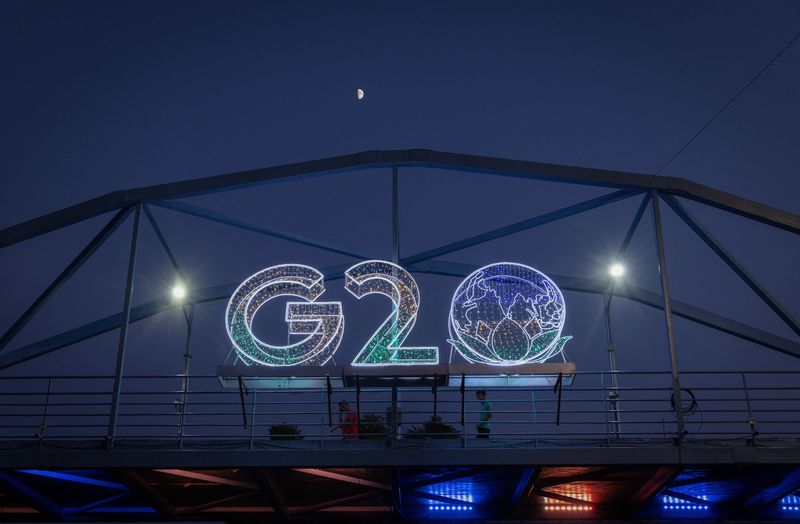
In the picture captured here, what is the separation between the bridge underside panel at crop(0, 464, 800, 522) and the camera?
17.7 metres

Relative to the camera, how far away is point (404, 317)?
18.4m

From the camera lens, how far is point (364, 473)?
59.5 feet

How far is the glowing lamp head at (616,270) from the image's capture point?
22.1 metres

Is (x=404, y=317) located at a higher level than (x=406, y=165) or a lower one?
lower

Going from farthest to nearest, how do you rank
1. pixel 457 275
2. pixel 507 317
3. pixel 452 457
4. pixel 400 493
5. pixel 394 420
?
1. pixel 457 275
2. pixel 400 493
3. pixel 507 317
4. pixel 394 420
5. pixel 452 457

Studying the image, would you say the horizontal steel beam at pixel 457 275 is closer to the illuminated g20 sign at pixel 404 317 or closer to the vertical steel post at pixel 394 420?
the illuminated g20 sign at pixel 404 317

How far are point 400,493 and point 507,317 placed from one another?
15.8 feet

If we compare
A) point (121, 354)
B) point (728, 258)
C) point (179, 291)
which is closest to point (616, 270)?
point (728, 258)

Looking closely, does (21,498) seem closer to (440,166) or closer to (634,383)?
(440,166)

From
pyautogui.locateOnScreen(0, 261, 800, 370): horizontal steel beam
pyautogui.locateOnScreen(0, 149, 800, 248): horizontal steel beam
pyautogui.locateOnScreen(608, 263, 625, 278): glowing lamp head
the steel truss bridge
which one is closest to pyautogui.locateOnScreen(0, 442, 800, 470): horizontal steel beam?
the steel truss bridge

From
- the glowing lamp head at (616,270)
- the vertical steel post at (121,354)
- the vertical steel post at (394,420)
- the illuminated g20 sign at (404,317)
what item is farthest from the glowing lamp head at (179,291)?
the glowing lamp head at (616,270)

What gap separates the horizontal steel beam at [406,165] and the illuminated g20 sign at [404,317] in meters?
2.53

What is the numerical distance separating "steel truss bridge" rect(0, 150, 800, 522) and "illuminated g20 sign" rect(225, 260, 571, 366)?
76 cm

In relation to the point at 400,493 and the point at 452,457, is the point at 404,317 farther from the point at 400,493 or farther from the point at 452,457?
the point at 400,493
